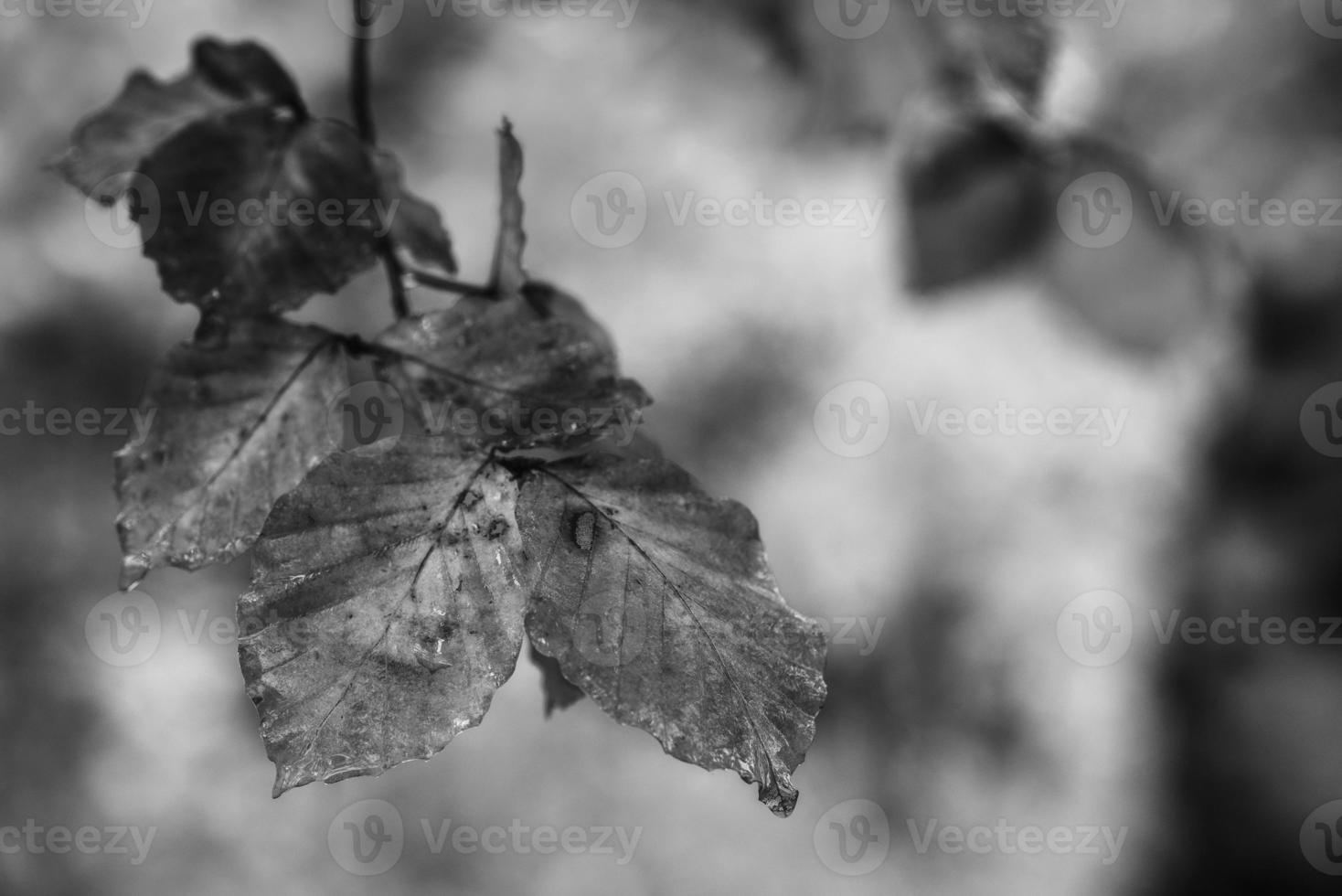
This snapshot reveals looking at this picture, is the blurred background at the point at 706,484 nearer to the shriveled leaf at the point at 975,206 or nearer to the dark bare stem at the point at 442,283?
the shriveled leaf at the point at 975,206

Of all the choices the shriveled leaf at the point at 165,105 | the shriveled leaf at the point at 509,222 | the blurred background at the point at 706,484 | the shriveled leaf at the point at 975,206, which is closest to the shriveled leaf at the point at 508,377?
the shriveled leaf at the point at 509,222

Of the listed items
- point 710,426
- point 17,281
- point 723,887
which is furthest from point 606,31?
point 723,887

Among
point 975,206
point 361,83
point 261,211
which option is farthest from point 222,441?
point 975,206

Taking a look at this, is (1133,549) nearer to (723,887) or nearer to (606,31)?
(723,887)

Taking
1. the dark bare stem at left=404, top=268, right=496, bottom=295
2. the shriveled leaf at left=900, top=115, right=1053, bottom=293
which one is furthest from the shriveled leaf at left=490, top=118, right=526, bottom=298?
the shriveled leaf at left=900, top=115, right=1053, bottom=293

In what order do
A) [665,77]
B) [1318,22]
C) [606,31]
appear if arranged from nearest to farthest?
[665,77] → [606,31] → [1318,22]
